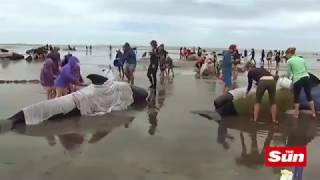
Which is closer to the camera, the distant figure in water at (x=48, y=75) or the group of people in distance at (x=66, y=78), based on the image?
the group of people in distance at (x=66, y=78)

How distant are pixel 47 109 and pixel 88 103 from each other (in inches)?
50.7

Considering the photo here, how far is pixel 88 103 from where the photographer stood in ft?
41.2

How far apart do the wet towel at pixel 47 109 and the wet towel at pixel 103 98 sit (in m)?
0.28

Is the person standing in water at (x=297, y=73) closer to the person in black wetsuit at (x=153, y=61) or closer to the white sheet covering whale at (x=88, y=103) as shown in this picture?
the white sheet covering whale at (x=88, y=103)

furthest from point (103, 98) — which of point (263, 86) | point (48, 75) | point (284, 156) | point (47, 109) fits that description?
point (284, 156)

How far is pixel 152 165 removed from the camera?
7895mm

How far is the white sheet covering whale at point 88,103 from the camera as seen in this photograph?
11.3m

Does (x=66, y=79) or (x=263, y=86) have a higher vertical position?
(x=263, y=86)

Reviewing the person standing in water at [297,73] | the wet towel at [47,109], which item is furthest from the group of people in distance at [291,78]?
the wet towel at [47,109]

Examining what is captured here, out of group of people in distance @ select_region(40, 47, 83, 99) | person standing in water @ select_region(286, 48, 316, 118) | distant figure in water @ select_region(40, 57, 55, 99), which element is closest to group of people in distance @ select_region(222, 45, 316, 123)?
person standing in water @ select_region(286, 48, 316, 118)

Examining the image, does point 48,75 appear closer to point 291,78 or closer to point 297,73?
point 291,78

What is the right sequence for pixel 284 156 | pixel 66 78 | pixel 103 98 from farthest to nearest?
pixel 103 98 → pixel 66 78 → pixel 284 156

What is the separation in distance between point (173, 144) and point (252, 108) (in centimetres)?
382

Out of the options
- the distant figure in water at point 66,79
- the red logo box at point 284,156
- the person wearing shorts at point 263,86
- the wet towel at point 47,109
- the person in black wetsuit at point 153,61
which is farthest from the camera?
the person in black wetsuit at point 153,61
